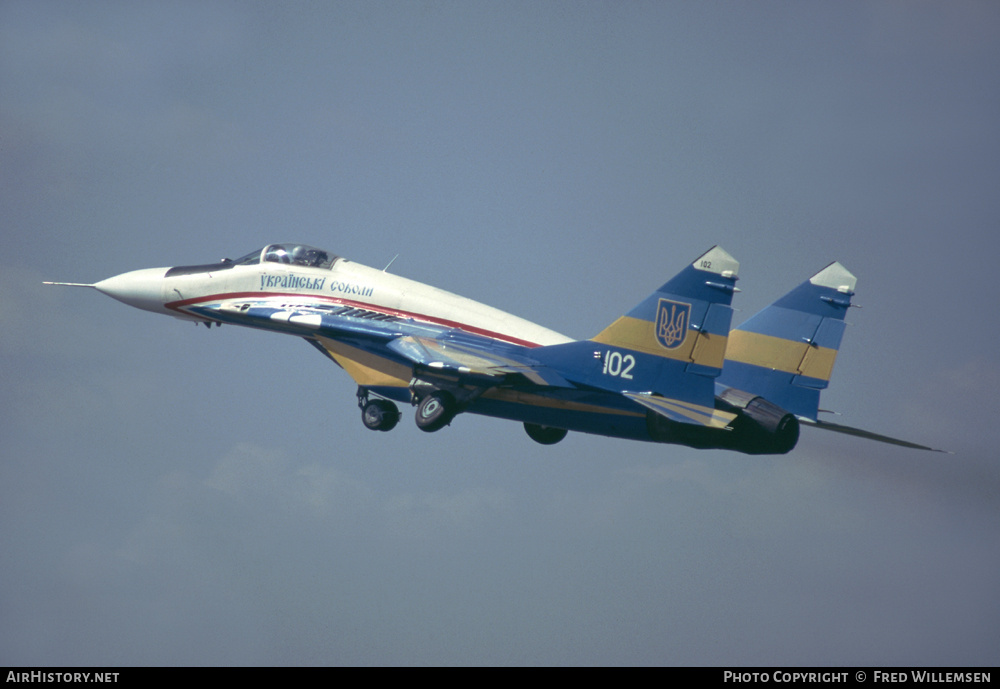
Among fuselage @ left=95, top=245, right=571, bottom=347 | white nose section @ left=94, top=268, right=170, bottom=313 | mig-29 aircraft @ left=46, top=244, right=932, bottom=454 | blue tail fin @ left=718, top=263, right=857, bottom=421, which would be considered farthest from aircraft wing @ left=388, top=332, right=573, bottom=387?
white nose section @ left=94, top=268, right=170, bottom=313

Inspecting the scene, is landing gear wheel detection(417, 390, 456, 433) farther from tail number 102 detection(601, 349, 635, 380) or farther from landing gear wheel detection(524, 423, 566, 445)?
landing gear wheel detection(524, 423, 566, 445)

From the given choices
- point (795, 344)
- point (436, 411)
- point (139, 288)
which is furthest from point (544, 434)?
point (139, 288)

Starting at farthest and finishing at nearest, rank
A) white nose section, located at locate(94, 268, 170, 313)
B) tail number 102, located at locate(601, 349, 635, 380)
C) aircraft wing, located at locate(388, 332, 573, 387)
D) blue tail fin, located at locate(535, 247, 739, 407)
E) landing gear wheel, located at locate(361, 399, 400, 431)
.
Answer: white nose section, located at locate(94, 268, 170, 313) → landing gear wheel, located at locate(361, 399, 400, 431) → aircraft wing, located at locate(388, 332, 573, 387) → tail number 102, located at locate(601, 349, 635, 380) → blue tail fin, located at locate(535, 247, 739, 407)

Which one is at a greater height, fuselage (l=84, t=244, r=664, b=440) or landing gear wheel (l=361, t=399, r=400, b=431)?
fuselage (l=84, t=244, r=664, b=440)

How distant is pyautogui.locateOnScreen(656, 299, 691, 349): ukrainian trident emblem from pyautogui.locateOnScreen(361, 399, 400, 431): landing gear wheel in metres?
6.78

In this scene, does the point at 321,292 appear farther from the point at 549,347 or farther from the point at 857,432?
the point at 857,432

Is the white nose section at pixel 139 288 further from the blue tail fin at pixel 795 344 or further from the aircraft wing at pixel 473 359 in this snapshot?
the blue tail fin at pixel 795 344

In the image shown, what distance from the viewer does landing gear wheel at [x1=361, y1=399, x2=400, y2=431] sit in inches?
1104

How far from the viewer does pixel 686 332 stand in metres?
24.3

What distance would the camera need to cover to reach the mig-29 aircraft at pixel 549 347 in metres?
24.3

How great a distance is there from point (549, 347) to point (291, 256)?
728 cm

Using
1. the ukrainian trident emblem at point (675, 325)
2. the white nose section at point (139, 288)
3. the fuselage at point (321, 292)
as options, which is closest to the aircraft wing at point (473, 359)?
the fuselage at point (321, 292)

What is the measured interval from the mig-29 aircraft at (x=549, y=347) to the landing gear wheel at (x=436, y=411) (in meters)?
0.03

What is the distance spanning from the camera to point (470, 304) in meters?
27.5
